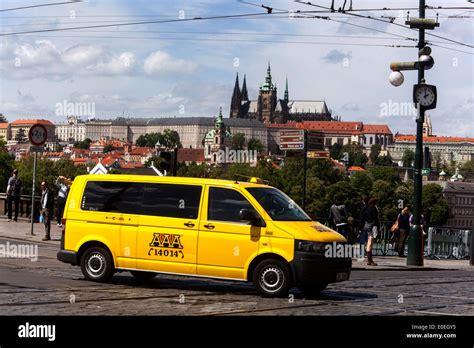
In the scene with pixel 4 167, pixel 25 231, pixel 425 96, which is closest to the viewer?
pixel 425 96

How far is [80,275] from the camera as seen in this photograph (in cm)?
1627

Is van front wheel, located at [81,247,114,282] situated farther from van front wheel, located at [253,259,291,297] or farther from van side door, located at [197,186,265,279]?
van front wheel, located at [253,259,291,297]

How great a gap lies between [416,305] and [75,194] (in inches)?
247

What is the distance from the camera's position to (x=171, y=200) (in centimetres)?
1486

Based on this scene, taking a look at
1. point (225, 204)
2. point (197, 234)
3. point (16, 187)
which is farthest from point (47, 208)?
point (225, 204)

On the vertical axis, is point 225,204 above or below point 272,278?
above

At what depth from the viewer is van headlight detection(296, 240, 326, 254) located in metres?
14.0

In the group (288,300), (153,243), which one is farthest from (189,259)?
(288,300)

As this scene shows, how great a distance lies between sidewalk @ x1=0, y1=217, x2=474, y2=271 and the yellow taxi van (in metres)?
7.87

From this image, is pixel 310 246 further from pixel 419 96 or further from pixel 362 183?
pixel 362 183

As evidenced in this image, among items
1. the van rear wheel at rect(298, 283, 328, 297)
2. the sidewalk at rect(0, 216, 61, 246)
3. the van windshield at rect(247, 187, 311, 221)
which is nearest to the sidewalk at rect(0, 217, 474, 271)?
the sidewalk at rect(0, 216, 61, 246)

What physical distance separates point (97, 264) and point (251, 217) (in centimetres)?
301
